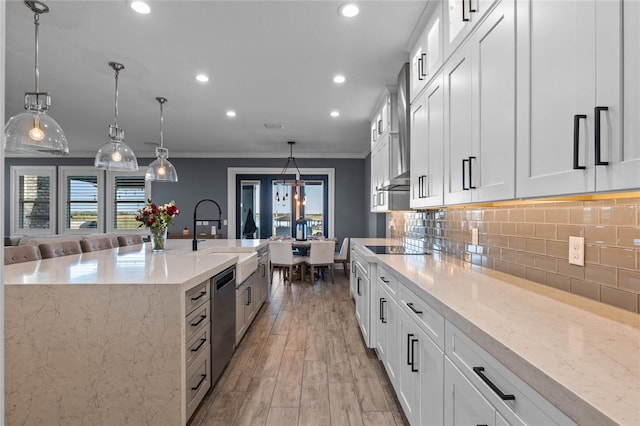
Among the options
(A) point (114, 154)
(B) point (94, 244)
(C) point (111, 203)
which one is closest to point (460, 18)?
(A) point (114, 154)

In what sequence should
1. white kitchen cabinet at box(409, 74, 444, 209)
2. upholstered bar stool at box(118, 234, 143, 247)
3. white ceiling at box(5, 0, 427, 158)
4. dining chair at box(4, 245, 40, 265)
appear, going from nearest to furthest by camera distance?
white kitchen cabinet at box(409, 74, 444, 209)
white ceiling at box(5, 0, 427, 158)
dining chair at box(4, 245, 40, 265)
upholstered bar stool at box(118, 234, 143, 247)

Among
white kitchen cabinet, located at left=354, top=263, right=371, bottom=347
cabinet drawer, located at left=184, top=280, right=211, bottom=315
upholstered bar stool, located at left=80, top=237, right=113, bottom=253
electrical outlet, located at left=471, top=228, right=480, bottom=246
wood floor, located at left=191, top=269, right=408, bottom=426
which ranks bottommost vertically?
wood floor, located at left=191, top=269, right=408, bottom=426

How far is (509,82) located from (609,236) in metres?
0.68

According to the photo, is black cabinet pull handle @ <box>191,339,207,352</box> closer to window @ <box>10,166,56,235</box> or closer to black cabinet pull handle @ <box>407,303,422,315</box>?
black cabinet pull handle @ <box>407,303,422,315</box>

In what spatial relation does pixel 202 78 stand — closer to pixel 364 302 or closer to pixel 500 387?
pixel 364 302

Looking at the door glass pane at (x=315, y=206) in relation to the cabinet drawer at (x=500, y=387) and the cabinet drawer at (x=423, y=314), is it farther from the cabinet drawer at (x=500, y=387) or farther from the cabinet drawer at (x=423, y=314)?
the cabinet drawer at (x=500, y=387)

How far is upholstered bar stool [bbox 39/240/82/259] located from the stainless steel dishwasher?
200 centimetres

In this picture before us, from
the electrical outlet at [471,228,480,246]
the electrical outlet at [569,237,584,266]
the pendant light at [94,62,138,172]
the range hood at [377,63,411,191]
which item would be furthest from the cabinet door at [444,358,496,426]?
the pendant light at [94,62,138,172]

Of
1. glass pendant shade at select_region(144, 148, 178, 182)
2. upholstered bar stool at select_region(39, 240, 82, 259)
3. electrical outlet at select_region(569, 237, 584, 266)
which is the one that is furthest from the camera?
glass pendant shade at select_region(144, 148, 178, 182)

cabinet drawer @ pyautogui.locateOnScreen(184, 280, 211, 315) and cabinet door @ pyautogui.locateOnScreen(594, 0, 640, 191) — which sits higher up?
cabinet door @ pyautogui.locateOnScreen(594, 0, 640, 191)

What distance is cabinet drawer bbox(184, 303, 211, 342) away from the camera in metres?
1.87

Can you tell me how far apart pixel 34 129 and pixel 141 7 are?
119 cm

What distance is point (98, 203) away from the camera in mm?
7262

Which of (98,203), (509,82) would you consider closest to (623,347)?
(509,82)
